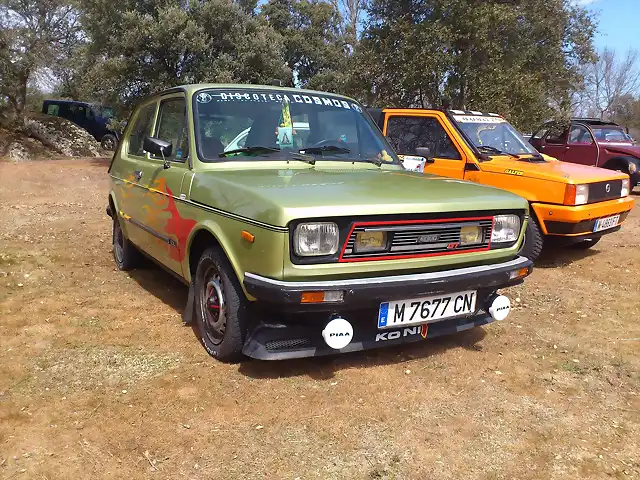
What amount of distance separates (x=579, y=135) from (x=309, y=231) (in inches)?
449

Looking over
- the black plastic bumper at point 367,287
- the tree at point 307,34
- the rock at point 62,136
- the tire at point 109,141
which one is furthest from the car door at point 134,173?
the tree at point 307,34

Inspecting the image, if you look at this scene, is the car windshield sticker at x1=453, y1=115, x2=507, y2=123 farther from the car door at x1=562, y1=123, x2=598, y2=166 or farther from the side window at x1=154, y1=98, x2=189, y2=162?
the car door at x1=562, y1=123, x2=598, y2=166

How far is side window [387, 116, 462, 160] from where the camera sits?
21.7ft

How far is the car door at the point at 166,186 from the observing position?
384 cm

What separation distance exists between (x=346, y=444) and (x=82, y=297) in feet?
10.0

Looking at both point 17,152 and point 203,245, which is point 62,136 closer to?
point 17,152

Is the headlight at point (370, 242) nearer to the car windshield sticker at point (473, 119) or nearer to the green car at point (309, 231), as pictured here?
the green car at point (309, 231)

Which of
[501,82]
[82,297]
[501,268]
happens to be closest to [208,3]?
[501,82]

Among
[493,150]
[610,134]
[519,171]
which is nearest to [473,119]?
[493,150]

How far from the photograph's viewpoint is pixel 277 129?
4.00 meters

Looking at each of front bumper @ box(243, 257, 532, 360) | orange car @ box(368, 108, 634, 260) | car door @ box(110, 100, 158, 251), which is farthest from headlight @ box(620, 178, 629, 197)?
car door @ box(110, 100, 158, 251)

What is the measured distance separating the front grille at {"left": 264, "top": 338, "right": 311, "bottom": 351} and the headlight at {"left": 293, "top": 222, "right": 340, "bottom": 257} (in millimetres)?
548

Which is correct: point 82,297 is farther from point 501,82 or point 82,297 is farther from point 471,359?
point 501,82

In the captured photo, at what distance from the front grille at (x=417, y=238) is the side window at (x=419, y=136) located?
338 cm
